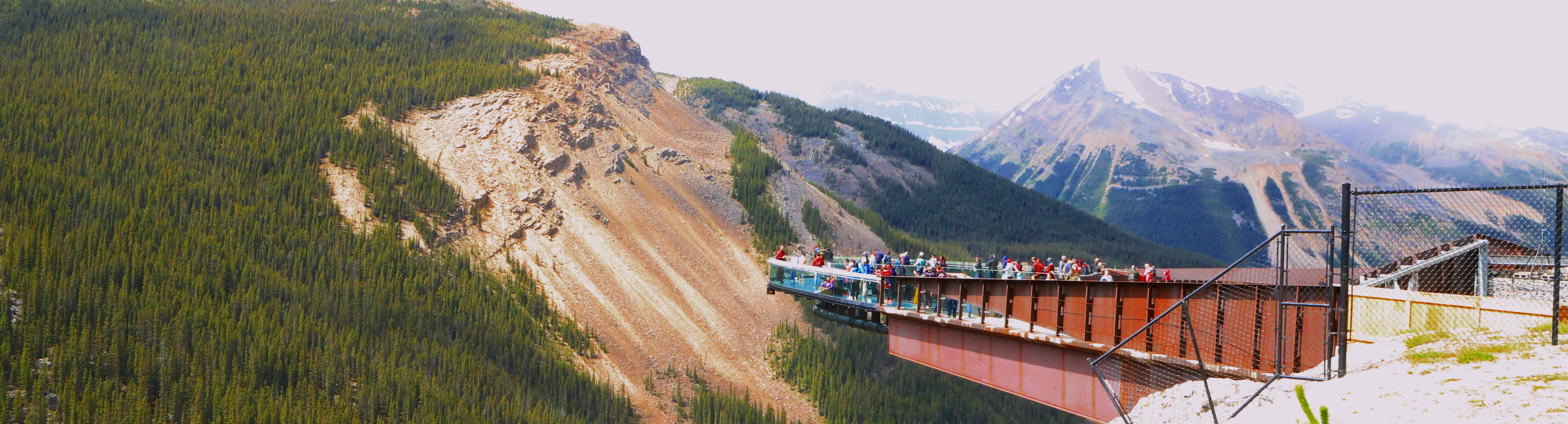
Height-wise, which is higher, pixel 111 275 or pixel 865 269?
pixel 865 269

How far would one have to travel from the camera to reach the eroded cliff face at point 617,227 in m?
64.6

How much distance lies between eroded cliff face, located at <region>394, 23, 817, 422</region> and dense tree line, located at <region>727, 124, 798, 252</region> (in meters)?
1.04

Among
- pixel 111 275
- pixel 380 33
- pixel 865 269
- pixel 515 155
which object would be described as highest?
pixel 380 33

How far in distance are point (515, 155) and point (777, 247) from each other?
21.6 m

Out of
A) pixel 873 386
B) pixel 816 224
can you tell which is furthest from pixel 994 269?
pixel 816 224

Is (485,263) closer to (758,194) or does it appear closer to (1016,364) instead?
(758,194)

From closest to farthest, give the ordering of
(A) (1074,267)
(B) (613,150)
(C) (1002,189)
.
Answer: (A) (1074,267)
(B) (613,150)
(C) (1002,189)

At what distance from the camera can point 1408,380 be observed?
51.2 feet

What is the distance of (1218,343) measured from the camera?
70.1ft

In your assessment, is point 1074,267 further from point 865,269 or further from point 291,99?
point 291,99

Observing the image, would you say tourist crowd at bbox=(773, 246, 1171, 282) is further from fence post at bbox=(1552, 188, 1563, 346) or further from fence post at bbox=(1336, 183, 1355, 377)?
fence post at bbox=(1552, 188, 1563, 346)

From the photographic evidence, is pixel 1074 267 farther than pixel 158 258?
No

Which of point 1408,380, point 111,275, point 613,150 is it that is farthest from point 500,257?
point 1408,380

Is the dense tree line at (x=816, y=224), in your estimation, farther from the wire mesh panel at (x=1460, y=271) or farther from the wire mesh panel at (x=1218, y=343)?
the wire mesh panel at (x=1218, y=343)
